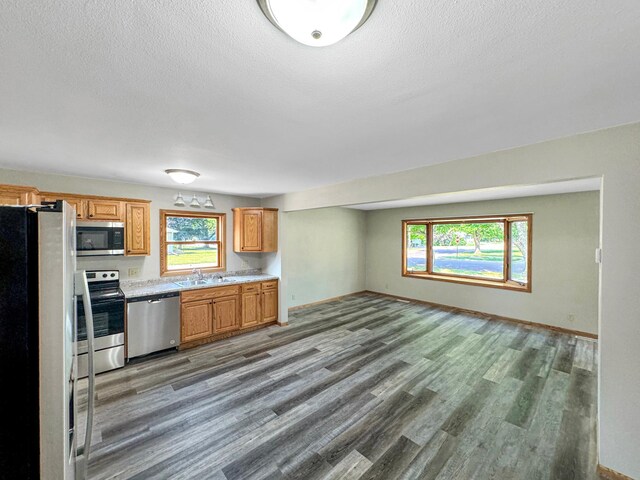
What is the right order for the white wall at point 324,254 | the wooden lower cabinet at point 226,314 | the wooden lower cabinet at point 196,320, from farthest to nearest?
the white wall at point 324,254 < the wooden lower cabinet at point 226,314 < the wooden lower cabinet at point 196,320

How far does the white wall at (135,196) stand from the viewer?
3.29m

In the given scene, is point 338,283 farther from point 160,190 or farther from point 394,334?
point 160,190

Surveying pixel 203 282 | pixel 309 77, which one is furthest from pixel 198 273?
pixel 309 77

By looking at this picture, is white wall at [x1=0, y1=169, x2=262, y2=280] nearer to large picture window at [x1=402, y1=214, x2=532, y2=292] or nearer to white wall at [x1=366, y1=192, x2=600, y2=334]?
large picture window at [x1=402, y1=214, x2=532, y2=292]

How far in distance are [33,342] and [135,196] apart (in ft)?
12.7

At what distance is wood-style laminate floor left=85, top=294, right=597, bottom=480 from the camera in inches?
77.4

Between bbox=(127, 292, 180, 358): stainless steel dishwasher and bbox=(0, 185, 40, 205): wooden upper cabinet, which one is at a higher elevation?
bbox=(0, 185, 40, 205): wooden upper cabinet

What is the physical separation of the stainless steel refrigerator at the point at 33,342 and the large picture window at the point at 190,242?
3.87 metres

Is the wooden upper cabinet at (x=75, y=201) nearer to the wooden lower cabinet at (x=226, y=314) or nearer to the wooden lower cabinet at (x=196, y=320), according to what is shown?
the wooden lower cabinet at (x=196, y=320)

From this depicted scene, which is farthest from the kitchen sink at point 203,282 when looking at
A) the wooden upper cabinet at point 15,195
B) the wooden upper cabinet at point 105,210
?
the wooden upper cabinet at point 15,195

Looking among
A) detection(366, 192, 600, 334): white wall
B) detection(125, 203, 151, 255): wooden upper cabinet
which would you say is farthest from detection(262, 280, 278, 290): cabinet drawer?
detection(366, 192, 600, 334): white wall

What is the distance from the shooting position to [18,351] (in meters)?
0.77

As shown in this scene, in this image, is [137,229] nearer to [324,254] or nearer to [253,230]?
[253,230]

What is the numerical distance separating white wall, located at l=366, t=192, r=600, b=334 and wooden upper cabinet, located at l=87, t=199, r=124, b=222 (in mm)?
6162
